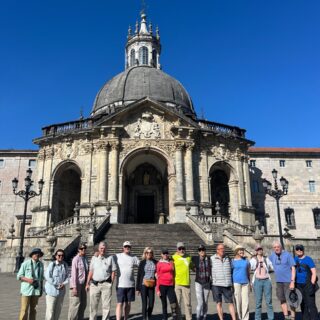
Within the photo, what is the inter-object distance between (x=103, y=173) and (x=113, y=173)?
2.87ft

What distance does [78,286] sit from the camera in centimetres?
743

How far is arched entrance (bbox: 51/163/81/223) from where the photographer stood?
3285 cm

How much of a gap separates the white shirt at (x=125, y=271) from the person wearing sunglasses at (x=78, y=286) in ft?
2.46

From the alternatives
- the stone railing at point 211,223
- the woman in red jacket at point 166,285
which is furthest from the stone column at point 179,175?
the woman in red jacket at point 166,285

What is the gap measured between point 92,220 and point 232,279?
19.5 m

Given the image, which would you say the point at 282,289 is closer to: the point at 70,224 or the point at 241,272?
the point at 241,272

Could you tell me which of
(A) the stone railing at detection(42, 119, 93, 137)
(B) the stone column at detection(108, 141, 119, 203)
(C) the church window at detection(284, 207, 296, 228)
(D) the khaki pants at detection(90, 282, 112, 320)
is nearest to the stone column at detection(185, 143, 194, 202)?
(B) the stone column at detection(108, 141, 119, 203)

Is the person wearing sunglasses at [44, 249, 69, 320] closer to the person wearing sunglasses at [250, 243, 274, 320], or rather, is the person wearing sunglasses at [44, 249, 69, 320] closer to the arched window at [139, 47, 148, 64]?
the person wearing sunglasses at [250, 243, 274, 320]

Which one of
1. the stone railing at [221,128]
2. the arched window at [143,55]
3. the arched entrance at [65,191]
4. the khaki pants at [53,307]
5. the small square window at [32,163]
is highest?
the arched window at [143,55]

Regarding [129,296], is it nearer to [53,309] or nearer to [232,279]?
[53,309]

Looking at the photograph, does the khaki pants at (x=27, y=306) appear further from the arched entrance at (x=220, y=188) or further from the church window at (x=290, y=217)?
the church window at (x=290, y=217)

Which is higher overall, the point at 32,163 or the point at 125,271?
the point at 32,163

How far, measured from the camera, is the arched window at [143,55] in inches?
1976

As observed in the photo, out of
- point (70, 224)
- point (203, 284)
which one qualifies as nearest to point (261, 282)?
point (203, 284)
